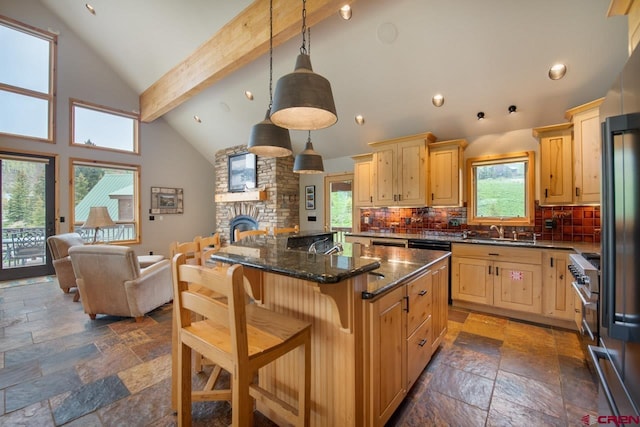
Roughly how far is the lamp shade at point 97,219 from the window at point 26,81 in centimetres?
225

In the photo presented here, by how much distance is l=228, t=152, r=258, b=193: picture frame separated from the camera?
6359mm

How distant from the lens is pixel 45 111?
206 inches

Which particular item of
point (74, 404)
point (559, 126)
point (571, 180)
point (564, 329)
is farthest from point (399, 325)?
point (559, 126)

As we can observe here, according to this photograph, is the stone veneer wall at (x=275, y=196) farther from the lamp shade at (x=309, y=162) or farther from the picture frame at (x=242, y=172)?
the lamp shade at (x=309, y=162)

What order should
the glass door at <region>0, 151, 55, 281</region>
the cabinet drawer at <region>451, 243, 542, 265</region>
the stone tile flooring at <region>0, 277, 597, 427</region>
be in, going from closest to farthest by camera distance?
the stone tile flooring at <region>0, 277, 597, 427</region> < the cabinet drawer at <region>451, 243, 542, 265</region> < the glass door at <region>0, 151, 55, 281</region>

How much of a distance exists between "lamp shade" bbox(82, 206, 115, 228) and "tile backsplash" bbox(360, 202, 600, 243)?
4515 mm

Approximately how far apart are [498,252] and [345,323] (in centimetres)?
291

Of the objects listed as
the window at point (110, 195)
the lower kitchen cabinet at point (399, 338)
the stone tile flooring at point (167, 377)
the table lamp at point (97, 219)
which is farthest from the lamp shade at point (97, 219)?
the lower kitchen cabinet at point (399, 338)

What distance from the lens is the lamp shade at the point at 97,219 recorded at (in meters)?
4.36

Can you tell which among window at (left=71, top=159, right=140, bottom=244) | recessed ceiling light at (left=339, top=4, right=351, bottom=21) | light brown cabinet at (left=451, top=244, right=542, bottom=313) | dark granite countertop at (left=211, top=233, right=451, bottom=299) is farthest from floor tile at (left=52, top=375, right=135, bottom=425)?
window at (left=71, top=159, right=140, bottom=244)

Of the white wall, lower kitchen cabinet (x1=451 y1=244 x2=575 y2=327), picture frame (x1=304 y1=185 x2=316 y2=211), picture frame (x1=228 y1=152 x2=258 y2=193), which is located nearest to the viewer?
lower kitchen cabinet (x1=451 y1=244 x2=575 y2=327)

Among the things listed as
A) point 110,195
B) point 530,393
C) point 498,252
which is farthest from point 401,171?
point 110,195

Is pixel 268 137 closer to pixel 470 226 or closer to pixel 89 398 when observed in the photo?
pixel 89 398

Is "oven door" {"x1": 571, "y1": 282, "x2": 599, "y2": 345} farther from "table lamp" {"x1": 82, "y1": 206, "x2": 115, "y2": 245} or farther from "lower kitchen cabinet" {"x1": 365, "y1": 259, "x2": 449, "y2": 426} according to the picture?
"table lamp" {"x1": 82, "y1": 206, "x2": 115, "y2": 245}
